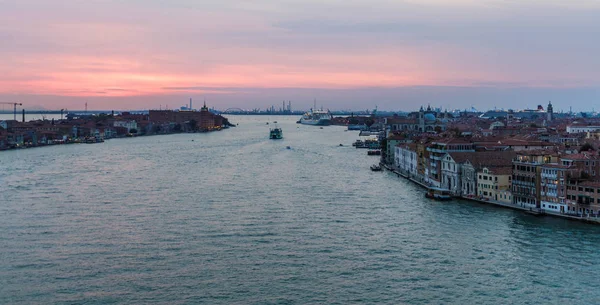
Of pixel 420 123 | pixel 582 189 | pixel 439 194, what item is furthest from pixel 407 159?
pixel 420 123

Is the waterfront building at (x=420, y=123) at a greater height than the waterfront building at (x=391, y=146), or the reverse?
the waterfront building at (x=420, y=123)

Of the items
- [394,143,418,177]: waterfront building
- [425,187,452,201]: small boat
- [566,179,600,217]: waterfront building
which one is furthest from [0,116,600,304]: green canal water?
[394,143,418,177]: waterfront building

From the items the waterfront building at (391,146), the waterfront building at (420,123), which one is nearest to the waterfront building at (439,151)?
the waterfront building at (391,146)

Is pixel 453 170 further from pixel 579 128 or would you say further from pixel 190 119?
pixel 190 119

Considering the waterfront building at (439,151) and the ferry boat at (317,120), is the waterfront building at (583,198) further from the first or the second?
the ferry boat at (317,120)

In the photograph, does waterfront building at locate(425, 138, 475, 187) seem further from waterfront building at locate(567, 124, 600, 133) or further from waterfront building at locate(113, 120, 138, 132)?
waterfront building at locate(113, 120, 138, 132)
